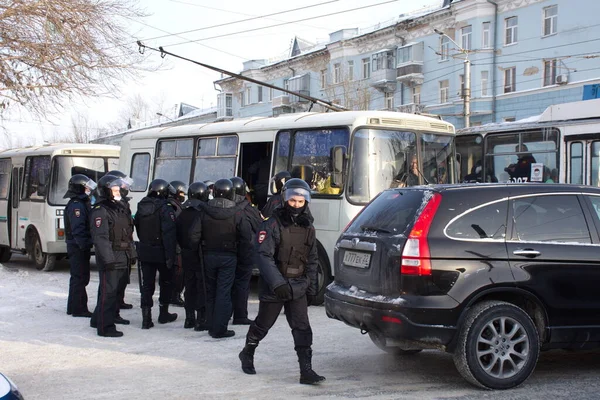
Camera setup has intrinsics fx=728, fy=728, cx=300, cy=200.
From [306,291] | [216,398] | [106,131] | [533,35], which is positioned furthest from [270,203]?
[106,131]

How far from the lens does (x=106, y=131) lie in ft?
238

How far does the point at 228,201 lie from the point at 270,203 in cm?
191

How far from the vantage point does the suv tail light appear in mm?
6020

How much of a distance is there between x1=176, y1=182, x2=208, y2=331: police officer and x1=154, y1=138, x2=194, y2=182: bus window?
178 inches

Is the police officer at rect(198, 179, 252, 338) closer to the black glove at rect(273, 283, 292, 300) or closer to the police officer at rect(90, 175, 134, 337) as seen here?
the police officer at rect(90, 175, 134, 337)

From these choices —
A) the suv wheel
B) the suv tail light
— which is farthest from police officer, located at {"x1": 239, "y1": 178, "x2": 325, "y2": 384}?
the suv wheel

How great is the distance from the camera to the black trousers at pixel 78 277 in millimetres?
10242

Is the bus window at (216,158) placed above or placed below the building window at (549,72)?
below

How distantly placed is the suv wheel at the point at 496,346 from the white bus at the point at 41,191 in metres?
11.7

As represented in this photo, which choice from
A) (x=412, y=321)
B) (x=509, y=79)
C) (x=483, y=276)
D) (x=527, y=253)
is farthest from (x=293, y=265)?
(x=509, y=79)

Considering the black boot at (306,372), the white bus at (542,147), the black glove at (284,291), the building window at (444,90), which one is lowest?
the black boot at (306,372)

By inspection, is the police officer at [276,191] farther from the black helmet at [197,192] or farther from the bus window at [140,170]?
the bus window at [140,170]

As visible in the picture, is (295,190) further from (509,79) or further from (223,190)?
(509,79)

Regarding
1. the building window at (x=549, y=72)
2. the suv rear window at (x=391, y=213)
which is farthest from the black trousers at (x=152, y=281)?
the building window at (x=549, y=72)
